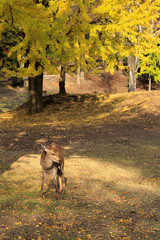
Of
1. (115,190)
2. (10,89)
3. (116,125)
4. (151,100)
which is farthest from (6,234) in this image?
(10,89)

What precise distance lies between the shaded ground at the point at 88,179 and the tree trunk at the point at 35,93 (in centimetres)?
245

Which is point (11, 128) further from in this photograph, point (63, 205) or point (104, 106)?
point (63, 205)

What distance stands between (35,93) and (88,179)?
477 inches

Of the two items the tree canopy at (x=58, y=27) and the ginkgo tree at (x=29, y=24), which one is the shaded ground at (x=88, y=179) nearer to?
the tree canopy at (x=58, y=27)

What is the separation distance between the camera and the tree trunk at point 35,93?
1888 centimetres

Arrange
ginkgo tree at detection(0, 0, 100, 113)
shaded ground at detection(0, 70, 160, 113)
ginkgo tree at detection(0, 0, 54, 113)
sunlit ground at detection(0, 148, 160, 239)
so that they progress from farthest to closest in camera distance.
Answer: shaded ground at detection(0, 70, 160, 113) < ginkgo tree at detection(0, 0, 100, 113) < ginkgo tree at detection(0, 0, 54, 113) < sunlit ground at detection(0, 148, 160, 239)

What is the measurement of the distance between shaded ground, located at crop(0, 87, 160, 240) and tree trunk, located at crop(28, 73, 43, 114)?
2449 mm

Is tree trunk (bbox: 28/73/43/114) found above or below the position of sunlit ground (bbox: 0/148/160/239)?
above

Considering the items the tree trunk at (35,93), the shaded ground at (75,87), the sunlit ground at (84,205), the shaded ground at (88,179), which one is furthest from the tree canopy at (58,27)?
the shaded ground at (75,87)

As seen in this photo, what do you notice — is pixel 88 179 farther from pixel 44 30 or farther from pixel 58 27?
pixel 58 27

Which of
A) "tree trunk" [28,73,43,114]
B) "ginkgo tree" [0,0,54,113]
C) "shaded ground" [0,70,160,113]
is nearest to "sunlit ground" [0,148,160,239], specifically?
"ginkgo tree" [0,0,54,113]

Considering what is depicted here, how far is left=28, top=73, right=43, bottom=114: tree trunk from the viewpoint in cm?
1888

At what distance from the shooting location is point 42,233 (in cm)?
489

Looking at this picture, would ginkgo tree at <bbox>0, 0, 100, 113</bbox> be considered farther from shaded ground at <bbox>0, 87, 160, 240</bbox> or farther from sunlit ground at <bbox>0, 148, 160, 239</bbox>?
sunlit ground at <bbox>0, 148, 160, 239</bbox>
